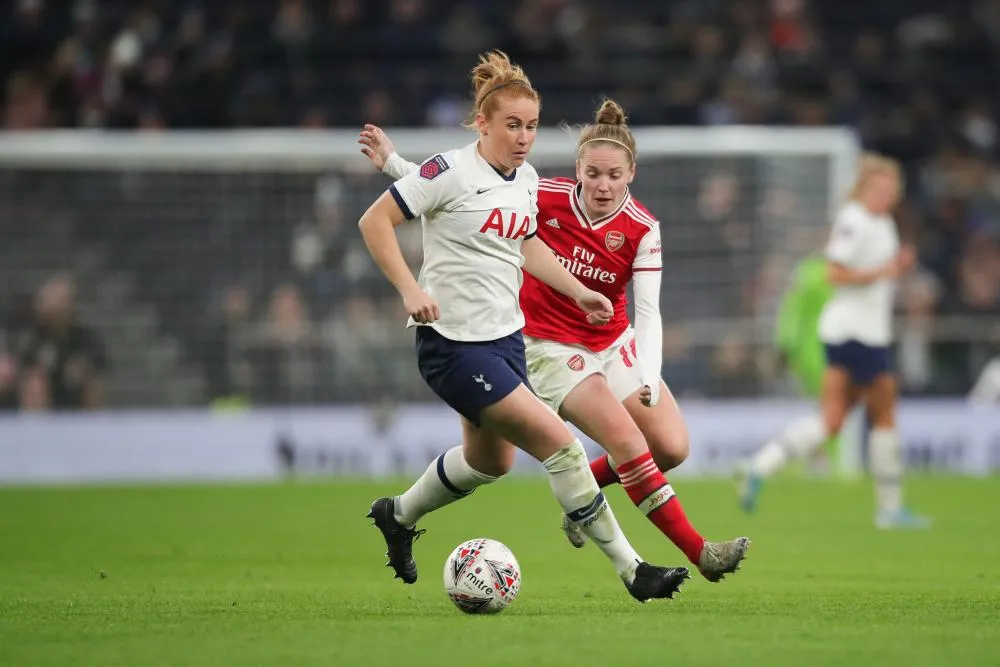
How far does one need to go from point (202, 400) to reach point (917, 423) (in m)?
7.69

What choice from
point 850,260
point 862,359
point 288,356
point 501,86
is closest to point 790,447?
point 862,359

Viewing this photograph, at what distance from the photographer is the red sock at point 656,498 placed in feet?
23.7

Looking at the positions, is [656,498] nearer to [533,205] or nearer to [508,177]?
[533,205]

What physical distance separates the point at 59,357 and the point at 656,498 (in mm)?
11606

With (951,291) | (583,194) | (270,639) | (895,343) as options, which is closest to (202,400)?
(895,343)

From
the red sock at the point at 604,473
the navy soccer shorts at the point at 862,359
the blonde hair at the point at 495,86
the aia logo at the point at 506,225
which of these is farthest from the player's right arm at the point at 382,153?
the navy soccer shorts at the point at 862,359

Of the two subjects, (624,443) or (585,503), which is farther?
A: (624,443)

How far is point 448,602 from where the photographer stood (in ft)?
24.4

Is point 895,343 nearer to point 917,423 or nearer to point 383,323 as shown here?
point 917,423

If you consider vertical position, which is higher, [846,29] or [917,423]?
[846,29]

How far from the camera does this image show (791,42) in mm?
23016

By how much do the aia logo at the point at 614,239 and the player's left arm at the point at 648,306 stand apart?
0.28ft

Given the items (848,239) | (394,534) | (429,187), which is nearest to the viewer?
(429,187)

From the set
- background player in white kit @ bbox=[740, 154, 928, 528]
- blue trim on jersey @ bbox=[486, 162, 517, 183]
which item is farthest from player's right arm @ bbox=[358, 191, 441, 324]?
background player in white kit @ bbox=[740, 154, 928, 528]
